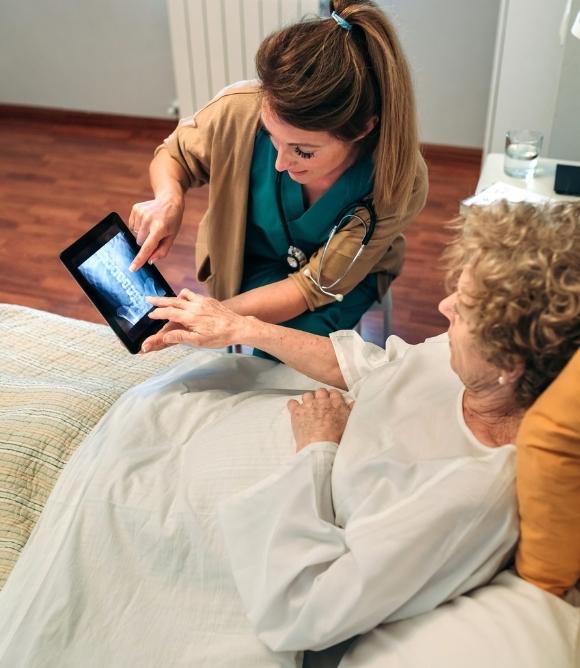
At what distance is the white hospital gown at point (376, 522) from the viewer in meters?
0.87

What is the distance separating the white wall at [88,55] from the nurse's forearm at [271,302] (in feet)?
7.22

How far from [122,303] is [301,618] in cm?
68

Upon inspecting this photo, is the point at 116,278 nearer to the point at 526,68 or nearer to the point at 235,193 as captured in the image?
the point at 235,193

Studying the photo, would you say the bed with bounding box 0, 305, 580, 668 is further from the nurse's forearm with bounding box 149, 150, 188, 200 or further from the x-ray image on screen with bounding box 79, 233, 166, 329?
the nurse's forearm with bounding box 149, 150, 188, 200

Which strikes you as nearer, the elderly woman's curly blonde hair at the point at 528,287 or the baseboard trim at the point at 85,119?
the elderly woman's curly blonde hair at the point at 528,287

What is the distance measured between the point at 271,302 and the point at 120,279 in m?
0.33

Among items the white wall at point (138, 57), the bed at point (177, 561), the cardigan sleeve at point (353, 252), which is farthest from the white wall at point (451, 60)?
the bed at point (177, 561)

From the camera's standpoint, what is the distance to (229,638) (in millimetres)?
999

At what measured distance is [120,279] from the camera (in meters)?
1.37

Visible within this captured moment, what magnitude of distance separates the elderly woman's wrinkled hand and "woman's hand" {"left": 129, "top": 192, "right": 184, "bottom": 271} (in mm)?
113

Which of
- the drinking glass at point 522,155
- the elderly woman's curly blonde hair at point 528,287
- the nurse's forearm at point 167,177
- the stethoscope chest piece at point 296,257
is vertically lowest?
the stethoscope chest piece at point 296,257

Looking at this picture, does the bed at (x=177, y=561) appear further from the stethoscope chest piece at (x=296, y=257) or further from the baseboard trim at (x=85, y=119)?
the baseboard trim at (x=85, y=119)

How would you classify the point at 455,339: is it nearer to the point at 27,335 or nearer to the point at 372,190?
the point at 372,190

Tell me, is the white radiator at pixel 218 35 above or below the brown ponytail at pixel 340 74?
below
